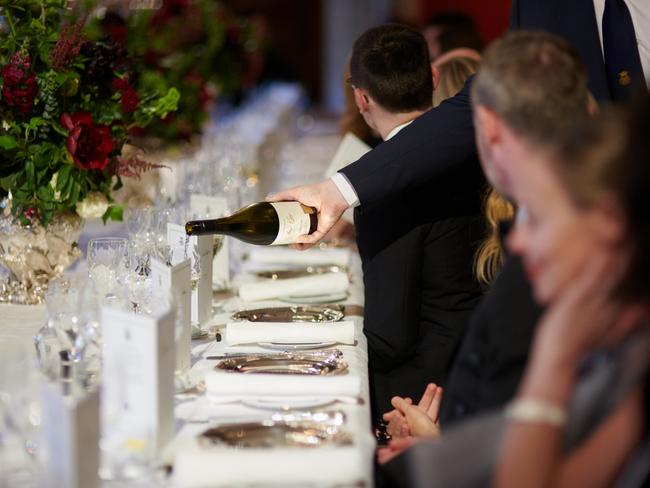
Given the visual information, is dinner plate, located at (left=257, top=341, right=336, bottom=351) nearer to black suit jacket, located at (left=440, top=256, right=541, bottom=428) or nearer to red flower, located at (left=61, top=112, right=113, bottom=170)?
black suit jacket, located at (left=440, top=256, right=541, bottom=428)

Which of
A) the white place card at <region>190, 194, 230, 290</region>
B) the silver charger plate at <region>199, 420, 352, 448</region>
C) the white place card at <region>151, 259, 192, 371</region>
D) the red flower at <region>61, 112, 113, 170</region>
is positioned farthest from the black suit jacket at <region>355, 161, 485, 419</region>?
the silver charger plate at <region>199, 420, 352, 448</region>

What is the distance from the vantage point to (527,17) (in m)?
2.58

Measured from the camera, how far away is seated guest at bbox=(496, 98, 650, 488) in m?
1.21

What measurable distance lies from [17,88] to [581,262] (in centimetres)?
178

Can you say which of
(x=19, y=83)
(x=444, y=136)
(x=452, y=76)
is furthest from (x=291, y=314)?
(x=452, y=76)

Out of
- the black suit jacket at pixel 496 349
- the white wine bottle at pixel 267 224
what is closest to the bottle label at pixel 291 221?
the white wine bottle at pixel 267 224

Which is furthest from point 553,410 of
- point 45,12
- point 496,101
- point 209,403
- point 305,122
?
point 305,122

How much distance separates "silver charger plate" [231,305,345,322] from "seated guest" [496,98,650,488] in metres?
1.16

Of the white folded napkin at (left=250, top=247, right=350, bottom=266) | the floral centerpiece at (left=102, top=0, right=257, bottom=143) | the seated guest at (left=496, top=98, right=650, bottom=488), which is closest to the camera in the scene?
the seated guest at (left=496, top=98, right=650, bottom=488)

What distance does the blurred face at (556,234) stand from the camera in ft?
4.00

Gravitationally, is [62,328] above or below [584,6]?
below

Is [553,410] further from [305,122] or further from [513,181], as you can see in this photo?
[305,122]

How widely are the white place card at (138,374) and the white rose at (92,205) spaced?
1.15 meters

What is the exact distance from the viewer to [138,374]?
161 centimetres
